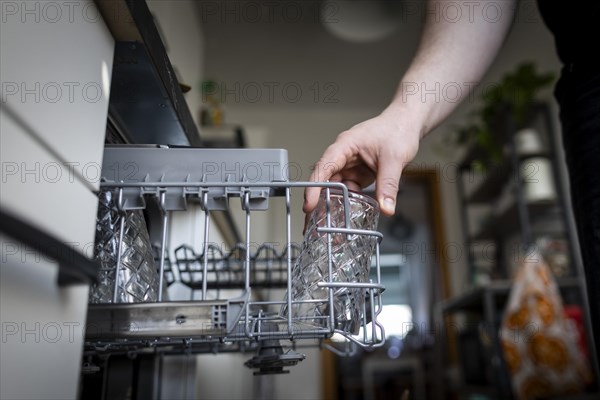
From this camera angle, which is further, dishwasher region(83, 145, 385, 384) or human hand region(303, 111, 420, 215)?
human hand region(303, 111, 420, 215)

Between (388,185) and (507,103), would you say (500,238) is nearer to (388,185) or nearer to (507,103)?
(507,103)

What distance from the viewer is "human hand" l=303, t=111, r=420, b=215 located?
53 cm

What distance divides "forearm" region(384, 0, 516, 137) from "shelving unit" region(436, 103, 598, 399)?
1.82 metres

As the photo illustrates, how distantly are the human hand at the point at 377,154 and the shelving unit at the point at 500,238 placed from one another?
1918mm

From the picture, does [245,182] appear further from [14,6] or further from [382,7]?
[382,7]

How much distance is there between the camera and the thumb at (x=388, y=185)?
20.5 inches

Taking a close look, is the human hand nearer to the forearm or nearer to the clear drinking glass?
the forearm

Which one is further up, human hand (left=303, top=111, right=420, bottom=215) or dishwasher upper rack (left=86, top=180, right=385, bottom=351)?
human hand (left=303, top=111, right=420, bottom=215)

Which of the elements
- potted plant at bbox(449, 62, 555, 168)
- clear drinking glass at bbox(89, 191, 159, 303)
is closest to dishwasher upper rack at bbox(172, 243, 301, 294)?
clear drinking glass at bbox(89, 191, 159, 303)

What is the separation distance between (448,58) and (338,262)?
0.33 meters

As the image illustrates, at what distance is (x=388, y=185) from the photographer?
21.2 inches

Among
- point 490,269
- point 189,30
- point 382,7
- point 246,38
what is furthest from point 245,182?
point 490,269

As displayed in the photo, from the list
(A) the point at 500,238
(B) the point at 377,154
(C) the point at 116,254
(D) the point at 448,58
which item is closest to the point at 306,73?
(A) the point at 500,238

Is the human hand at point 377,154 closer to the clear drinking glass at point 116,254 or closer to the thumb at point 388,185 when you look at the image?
the thumb at point 388,185
